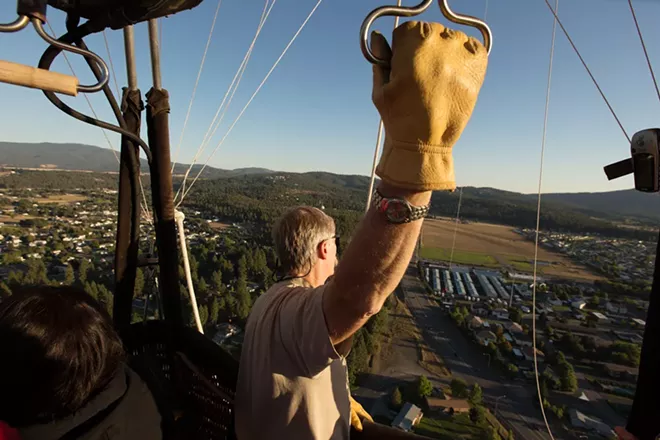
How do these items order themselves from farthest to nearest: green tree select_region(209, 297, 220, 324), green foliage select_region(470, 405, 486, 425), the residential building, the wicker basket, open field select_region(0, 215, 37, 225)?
open field select_region(0, 215, 37, 225), green tree select_region(209, 297, 220, 324), green foliage select_region(470, 405, 486, 425), the residential building, the wicker basket

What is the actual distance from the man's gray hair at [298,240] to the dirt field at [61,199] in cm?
3733

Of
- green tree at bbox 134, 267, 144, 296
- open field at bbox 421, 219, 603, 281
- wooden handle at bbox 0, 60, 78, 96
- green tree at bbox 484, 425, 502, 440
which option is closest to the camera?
wooden handle at bbox 0, 60, 78, 96

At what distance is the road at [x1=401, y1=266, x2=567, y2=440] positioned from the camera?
29.2 ft

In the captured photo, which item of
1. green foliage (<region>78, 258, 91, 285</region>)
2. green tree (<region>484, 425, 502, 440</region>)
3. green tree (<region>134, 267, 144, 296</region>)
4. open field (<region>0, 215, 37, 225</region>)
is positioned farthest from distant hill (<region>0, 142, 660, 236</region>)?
green tree (<region>134, 267, 144, 296</region>)

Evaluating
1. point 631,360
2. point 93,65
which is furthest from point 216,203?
point 93,65

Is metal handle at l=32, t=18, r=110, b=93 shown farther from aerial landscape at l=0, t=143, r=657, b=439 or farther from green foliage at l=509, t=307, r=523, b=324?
green foliage at l=509, t=307, r=523, b=324

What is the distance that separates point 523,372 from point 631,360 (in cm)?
319

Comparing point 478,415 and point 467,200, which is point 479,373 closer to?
point 478,415

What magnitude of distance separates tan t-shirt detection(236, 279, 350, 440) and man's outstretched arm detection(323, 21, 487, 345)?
0.18 meters

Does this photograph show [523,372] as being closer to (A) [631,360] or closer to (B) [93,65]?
(A) [631,360]

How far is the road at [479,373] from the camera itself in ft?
29.2

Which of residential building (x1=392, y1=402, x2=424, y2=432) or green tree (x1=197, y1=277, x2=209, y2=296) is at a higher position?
green tree (x1=197, y1=277, x2=209, y2=296)

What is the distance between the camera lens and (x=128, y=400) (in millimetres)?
748

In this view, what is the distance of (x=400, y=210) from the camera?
16.6 inches
